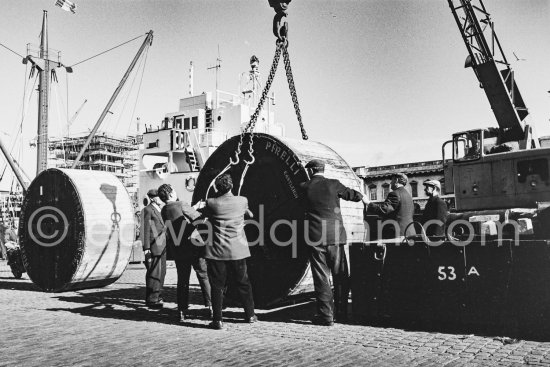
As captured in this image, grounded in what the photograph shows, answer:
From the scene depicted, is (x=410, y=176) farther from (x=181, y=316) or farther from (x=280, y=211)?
(x=181, y=316)

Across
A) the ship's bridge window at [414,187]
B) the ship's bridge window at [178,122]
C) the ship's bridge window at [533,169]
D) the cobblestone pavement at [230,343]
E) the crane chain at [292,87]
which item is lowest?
the cobblestone pavement at [230,343]

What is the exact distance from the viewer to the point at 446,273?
249 inches

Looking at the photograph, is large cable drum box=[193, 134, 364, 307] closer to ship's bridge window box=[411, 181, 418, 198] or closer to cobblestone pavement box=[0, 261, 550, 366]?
cobblestone pavement box=[0, 261, 550, 366]

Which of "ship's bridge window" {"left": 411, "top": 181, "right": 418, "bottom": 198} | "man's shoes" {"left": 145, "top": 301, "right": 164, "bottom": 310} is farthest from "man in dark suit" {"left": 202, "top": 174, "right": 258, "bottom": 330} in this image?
"ship's bridge window" {"left": 411, "top": 181, "right": 418, "bottom": 198}

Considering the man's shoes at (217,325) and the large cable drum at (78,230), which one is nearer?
the man's shoes at (217,325)

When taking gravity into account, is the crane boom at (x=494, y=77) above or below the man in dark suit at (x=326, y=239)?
above

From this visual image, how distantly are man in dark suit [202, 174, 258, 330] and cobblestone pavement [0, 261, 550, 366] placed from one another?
0.43 meters

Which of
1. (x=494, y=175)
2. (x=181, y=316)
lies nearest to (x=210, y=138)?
(x=494, y=175)

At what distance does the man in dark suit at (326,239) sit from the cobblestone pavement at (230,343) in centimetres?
37

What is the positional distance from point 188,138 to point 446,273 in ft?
102

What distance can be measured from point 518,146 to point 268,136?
729 centimetres

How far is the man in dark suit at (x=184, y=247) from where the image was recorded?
7.67 m

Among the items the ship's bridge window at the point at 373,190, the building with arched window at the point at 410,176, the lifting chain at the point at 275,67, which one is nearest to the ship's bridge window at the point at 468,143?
the lifting chain at the point at 275,67

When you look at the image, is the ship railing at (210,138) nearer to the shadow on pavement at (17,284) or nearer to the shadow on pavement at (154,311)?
the shadow on pavement at (17,284)
